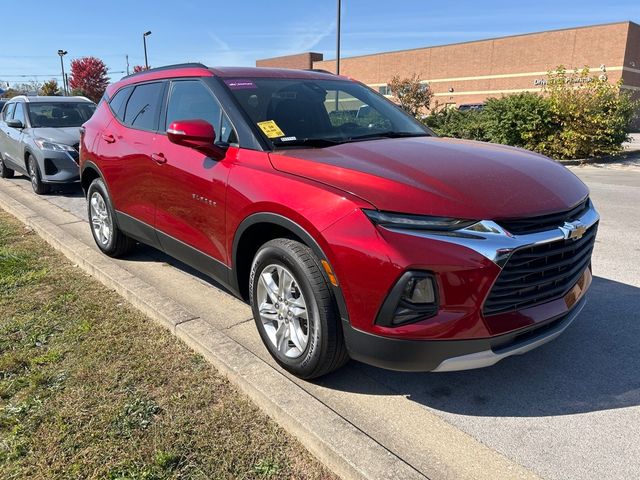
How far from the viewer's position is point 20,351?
3273 millimetres

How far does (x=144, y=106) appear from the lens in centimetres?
441

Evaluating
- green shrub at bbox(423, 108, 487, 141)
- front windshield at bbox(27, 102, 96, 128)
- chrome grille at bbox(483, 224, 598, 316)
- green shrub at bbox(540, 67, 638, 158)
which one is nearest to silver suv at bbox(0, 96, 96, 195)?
front windshield at bbox(27, 102, 96, 128)

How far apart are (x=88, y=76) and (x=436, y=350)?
196 feet

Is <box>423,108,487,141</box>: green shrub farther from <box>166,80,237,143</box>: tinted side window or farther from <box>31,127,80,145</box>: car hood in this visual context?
<box>166,80,237,143</box>: tinted side window

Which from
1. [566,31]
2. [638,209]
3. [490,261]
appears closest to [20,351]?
[490,261]

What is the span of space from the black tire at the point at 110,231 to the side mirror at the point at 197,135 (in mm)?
1936

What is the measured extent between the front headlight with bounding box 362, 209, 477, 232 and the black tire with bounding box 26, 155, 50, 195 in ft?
26.7

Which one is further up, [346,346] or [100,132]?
[100,132]

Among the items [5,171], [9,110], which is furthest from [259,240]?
[5,171]

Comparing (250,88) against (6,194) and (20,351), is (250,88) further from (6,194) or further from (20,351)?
(6,194)

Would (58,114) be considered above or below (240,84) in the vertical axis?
below

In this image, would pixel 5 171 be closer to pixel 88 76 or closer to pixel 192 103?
pixel 192 103

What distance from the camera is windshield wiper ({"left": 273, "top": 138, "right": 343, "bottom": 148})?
10.3 ft

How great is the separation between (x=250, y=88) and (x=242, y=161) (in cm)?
70
